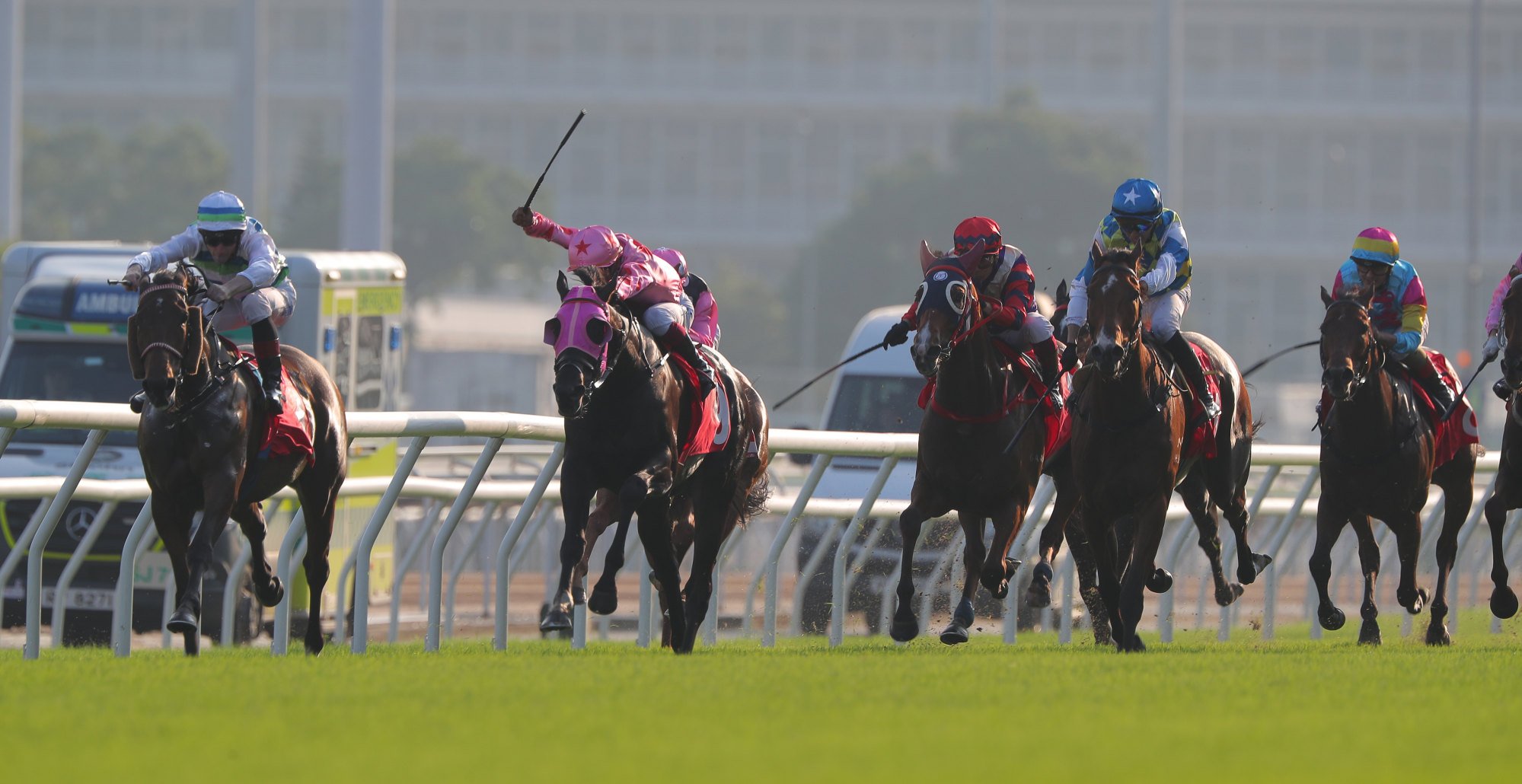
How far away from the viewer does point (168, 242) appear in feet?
30.6

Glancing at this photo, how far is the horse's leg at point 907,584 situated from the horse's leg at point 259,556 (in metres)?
2.44

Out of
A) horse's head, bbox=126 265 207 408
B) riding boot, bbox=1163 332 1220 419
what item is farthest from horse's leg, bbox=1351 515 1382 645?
horse's head, bbox=126 265 207 408

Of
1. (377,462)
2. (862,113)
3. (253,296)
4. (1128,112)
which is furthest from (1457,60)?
(253,296)

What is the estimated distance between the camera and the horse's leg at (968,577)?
959 cm

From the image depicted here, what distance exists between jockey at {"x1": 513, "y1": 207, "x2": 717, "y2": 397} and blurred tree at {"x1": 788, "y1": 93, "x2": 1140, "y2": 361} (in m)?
43.4

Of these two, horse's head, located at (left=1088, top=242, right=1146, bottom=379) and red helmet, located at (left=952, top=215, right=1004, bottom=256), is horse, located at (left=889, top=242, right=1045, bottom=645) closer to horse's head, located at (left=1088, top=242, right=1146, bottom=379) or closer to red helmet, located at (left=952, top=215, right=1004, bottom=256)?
red helmet, located at (left=952, top=215, right=1004, bottom=256)

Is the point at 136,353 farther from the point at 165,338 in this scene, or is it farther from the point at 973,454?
the point at 973,454

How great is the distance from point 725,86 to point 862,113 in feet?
14.1

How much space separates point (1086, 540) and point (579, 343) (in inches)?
122

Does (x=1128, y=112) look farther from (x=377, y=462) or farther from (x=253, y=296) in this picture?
(x=253, y=296)

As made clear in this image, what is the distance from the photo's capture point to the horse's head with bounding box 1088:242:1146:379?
30.8ft

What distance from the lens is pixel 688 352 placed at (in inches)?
387

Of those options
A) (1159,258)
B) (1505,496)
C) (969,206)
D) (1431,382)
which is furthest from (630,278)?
(969,206)

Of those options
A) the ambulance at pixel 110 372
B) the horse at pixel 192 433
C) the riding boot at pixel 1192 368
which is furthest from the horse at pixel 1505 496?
the ambulance at pixel 110 372
